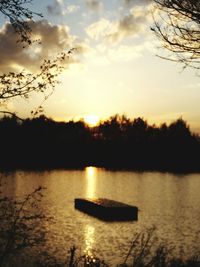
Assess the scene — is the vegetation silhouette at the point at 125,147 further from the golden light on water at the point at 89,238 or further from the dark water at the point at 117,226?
the golden light on water at the point at 89,238

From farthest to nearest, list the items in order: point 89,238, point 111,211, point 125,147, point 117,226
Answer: point 125,147, point 111,211, point 117,226, point 89,238

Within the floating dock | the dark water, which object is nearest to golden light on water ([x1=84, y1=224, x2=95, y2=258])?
the dark water

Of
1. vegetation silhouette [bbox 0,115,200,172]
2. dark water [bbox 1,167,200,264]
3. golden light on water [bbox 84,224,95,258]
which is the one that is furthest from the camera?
vegetation silhouette [bbox 0,115,200,172]

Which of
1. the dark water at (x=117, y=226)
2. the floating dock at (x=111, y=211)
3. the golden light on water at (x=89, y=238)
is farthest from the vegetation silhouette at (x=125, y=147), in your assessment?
the golden light on water at (x=89, y=238)

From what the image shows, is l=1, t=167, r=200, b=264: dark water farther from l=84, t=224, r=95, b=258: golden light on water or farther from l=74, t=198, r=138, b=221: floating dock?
l=74, t=198, r=138, b=221: floating dock

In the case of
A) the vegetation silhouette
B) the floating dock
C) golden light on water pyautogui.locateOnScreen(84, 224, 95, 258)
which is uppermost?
the vegetation silhouette

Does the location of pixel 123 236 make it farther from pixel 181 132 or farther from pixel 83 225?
pixel 181 132

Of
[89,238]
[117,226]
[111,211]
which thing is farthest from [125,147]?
[89,238]


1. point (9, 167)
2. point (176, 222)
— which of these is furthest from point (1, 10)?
point (176, 222)

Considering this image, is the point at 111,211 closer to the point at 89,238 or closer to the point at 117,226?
the point at 117,226

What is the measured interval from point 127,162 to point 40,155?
2890cm

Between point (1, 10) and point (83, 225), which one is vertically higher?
point (1, 10)

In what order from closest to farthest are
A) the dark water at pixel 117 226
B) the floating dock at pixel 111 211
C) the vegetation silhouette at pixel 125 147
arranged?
the dark water at pixel 117 226 < the floating dock at pixel 111 211 < the vegetation silhouette at pixel 125 147

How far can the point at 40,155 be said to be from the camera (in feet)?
368
